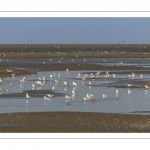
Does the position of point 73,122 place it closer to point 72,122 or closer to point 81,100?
point 72,122

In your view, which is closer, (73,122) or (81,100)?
(73,122)

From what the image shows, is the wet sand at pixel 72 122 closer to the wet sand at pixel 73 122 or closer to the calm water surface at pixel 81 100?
the wet sand at pixel 73 122

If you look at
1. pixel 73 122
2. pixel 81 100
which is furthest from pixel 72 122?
pixel 81 100

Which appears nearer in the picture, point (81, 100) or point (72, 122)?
point (72, 122)

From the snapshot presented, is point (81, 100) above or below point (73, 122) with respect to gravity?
above

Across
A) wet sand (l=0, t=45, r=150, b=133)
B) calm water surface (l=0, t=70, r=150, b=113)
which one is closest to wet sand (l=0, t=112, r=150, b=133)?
wet sand (l=0, t=45, r=150, b=133)

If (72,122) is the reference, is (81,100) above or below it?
above

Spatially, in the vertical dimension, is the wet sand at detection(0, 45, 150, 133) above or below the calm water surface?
below

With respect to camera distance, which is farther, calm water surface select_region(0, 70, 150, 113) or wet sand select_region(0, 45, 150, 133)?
calm water surface select_region(0, 70, 150, 113)

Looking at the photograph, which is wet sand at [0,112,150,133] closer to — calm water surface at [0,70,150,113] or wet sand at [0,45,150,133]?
wet sand at [0,45,150,133]
